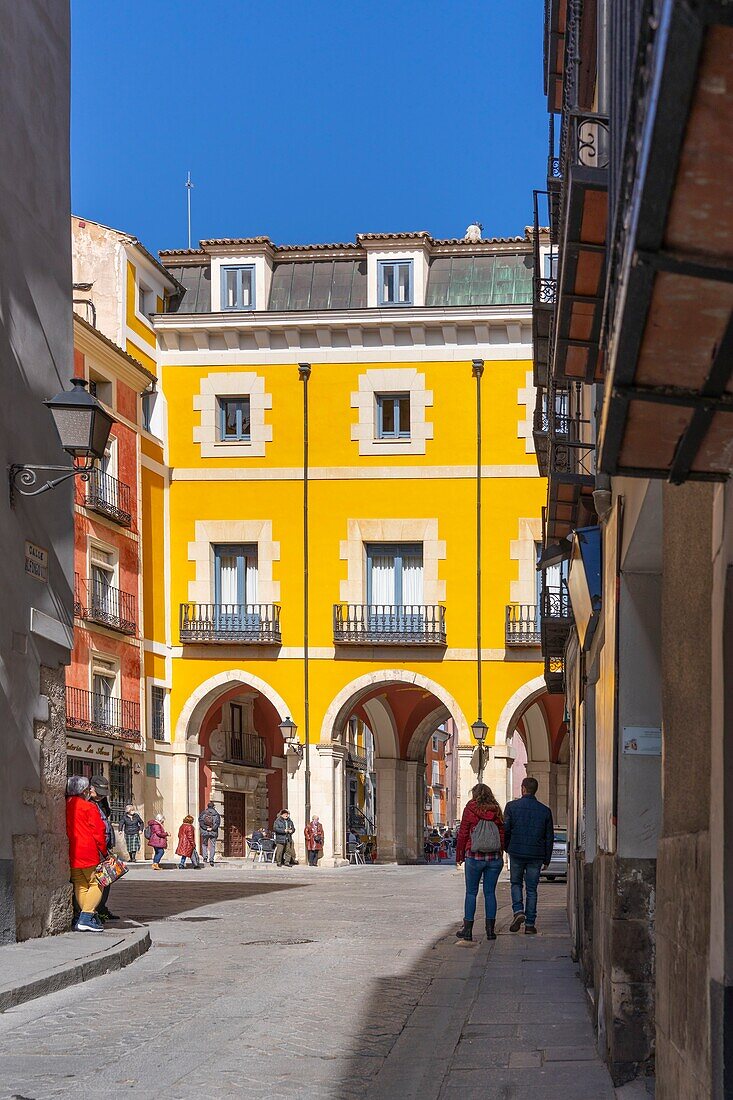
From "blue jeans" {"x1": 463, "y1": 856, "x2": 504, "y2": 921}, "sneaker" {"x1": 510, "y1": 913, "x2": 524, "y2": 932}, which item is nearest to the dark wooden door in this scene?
"sneaker" {"x1": 510, "y1": 913, "x2": 524, "y2": 932}

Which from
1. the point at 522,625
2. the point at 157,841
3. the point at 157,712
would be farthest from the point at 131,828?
the point at 522,625

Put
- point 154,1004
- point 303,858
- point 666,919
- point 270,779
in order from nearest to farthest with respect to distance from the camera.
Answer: point 666,919 → point 154,1004 → point 303,858 → point 270,779

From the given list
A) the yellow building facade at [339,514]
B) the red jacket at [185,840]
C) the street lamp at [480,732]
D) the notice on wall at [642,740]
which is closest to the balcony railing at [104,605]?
the yellow building facade at [339,514]

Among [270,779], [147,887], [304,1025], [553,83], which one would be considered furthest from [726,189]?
[270,779]

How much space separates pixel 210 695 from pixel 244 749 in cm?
503

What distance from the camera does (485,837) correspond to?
14.6 metres

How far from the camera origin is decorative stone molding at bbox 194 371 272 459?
41531mm

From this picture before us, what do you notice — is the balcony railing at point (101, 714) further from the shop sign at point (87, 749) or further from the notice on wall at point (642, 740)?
the notice on wall at point (642, 740)

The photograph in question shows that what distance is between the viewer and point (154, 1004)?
1034 centimetres

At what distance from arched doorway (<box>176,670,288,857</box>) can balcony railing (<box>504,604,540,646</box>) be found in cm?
611

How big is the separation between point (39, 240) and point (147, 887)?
1485 cm

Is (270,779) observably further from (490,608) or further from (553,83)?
(553,83)

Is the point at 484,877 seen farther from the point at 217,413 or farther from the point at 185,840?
the point at 217,413

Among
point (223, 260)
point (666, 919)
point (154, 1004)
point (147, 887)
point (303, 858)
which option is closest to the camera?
point (666, 919)
